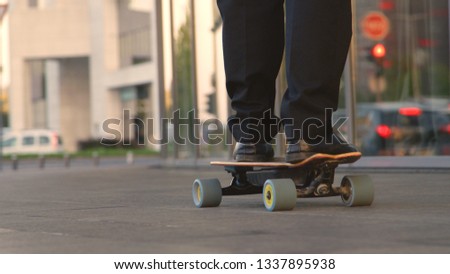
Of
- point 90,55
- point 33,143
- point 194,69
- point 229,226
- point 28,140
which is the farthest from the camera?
point 90,55

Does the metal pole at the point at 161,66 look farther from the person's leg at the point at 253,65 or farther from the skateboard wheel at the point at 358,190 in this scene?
the skateboard wheel at the point at 358,190

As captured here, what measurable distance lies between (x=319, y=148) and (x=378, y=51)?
9.48 metres

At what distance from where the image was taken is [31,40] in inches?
2341

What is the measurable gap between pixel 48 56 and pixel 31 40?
128 centimetres

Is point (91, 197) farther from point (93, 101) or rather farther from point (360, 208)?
point (93, 101)

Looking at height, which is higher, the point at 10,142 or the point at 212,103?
the point at 212,103

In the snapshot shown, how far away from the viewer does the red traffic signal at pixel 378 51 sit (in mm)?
13938

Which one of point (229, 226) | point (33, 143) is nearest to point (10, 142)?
point (33, 143)

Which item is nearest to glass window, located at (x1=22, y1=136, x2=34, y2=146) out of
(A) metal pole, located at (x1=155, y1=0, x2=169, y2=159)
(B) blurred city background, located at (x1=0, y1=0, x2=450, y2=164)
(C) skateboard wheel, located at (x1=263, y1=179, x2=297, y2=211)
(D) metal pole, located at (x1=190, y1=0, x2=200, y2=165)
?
(B) blurred city background, located at (x1=0, y1=0, x2=450, y2=164)

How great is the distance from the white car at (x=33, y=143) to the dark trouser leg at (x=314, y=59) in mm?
42767

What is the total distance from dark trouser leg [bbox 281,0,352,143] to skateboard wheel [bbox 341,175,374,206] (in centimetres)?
24

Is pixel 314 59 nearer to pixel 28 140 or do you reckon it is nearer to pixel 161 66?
pixel 161 66

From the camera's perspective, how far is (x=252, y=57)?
5.00 metres

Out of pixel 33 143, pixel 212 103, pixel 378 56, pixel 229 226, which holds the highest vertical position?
pixel 378 56
